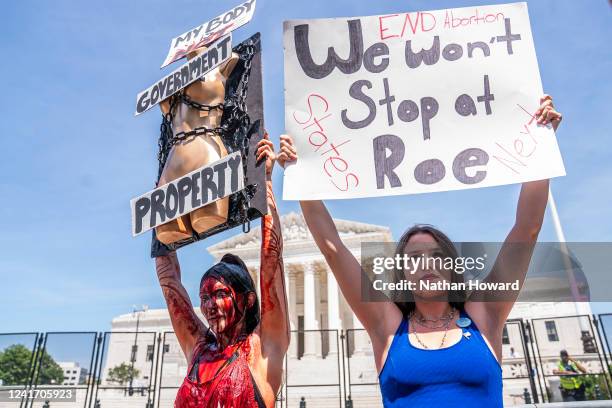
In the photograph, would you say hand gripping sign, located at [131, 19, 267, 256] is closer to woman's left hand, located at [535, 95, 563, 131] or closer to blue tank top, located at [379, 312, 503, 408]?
blue tank top, located at [379, 312, 503, 408]

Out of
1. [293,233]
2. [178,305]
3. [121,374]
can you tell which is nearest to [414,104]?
[178,305]

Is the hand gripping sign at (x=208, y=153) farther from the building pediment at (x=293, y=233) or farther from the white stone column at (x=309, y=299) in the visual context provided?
the building pediment at (x=293, y=233)

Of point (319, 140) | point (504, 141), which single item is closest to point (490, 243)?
point (504, 141)

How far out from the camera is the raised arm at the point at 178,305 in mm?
2824

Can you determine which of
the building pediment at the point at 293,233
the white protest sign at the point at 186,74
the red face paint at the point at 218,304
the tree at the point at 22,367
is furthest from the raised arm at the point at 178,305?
the building pediment at the point at 293,233

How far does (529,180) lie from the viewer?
249 centimetres

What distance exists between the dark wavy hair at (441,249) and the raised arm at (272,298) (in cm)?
63

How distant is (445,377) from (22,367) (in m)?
10.9

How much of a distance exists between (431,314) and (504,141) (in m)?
1.11

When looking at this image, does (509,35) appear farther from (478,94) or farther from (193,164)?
(193,164)

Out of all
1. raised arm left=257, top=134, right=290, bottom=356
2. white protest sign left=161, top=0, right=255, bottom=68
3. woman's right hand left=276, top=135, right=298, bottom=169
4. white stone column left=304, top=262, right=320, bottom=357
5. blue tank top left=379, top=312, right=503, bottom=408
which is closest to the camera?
blue tank top left=379, top=312, right=503, bottom=408

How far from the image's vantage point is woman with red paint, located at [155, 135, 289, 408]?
2.33 metres

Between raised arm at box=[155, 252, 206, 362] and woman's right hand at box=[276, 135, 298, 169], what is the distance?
1.03 m

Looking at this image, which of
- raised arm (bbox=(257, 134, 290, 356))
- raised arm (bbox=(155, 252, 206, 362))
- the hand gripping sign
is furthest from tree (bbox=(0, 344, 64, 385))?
raised arm (bbox=(257, 134, 290, 356))
